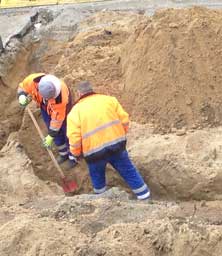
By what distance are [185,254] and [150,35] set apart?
4216 millimetres

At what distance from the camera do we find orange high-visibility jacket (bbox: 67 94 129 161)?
24.8ft

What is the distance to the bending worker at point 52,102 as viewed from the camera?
851 centimetres

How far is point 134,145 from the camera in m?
8.65

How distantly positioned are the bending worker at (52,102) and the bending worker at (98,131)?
889 mm

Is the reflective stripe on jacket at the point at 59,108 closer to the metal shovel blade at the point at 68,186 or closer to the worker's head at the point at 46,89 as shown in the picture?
the worker's head at the point at 46,89

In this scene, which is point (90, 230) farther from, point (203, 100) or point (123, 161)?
point (203, 100)

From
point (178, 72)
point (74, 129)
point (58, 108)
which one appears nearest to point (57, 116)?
point (58, 108)

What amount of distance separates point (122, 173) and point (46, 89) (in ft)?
4.95

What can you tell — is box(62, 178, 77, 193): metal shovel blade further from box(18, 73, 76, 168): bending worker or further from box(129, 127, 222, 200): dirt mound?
box(129, 127, 222, 200): dirt mound

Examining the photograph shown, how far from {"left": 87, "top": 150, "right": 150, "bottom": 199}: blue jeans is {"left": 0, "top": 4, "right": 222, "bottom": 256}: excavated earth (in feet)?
0.85

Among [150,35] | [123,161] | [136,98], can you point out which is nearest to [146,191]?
[123,161]

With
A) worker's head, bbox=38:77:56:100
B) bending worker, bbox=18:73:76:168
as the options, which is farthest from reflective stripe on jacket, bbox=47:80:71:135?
worker's head, bbox=38:77:56:100

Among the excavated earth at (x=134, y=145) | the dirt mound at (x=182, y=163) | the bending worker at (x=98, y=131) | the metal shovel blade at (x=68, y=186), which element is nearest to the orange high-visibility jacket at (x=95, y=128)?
the bending worker at (x=98, y=131)

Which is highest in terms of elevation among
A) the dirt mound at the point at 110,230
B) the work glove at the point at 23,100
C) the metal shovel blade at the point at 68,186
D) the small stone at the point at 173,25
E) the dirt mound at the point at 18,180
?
the small stone at the point at 173,25
